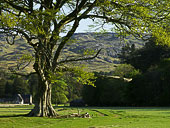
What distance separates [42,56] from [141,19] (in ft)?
26.5

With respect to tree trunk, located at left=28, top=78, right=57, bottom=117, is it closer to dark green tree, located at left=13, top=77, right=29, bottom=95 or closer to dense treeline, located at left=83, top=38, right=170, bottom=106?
dense treeline, located at left=83, top=38, right=170, bottom=106

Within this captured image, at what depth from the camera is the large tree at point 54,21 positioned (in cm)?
1792

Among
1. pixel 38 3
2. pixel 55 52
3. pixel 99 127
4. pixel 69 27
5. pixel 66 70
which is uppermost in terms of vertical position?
pixel 38 3

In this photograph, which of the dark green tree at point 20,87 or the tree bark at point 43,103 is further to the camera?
the dark green tree at point 20,87

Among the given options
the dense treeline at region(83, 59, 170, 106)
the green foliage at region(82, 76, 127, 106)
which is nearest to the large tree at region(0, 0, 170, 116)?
the dense treeline at region(83, 59, 170, 106)

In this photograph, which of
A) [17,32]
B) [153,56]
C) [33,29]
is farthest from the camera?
[153,56]

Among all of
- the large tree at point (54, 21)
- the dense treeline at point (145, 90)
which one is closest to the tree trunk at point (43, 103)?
the large tree at point (54, 21)

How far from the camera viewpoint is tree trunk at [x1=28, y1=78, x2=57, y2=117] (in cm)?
2164

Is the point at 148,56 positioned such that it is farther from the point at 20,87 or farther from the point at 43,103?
the point at 20,87

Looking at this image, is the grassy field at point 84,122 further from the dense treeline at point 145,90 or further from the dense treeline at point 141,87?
the dense treeline at point 145,90

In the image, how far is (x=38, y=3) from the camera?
21984 mm

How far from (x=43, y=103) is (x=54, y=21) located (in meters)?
6.47

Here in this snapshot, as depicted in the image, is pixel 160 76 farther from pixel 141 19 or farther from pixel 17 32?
pixel 17 32

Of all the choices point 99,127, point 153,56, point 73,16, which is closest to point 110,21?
point 73,16
